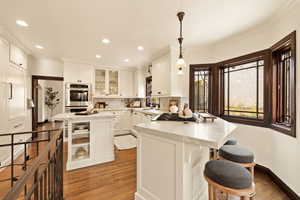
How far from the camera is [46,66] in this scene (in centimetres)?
423

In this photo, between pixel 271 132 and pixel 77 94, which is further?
pixel 77 94

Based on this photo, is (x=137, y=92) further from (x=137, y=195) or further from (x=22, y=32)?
(x=137, y=195)

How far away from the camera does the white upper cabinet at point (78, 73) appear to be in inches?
164

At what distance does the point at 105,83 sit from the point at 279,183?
5020 mm

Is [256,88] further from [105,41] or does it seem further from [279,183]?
[105,41]

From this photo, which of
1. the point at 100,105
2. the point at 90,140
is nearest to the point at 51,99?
the point at 100,105

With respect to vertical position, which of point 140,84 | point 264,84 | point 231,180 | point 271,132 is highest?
point 140,84

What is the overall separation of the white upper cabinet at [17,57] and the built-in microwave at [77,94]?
1.11m

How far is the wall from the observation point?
1.73m

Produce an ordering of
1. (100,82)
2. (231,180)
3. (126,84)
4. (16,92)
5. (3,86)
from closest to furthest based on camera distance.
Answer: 1. (231,180)
2. (3,86)
3. (16,92)
4. (100,82)
5. (126,84)

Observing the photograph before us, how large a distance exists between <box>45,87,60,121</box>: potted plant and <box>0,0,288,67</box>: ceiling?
5.09 m

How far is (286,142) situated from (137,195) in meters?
2.19

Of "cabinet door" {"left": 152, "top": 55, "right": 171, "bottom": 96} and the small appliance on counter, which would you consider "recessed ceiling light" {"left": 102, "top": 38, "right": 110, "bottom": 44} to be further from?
the small appliance on counter

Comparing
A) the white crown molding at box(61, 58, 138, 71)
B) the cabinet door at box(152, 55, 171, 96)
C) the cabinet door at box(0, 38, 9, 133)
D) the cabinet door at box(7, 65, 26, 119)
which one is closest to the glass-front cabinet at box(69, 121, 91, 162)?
the cabinet door at box(0, 38, 9, 133)
